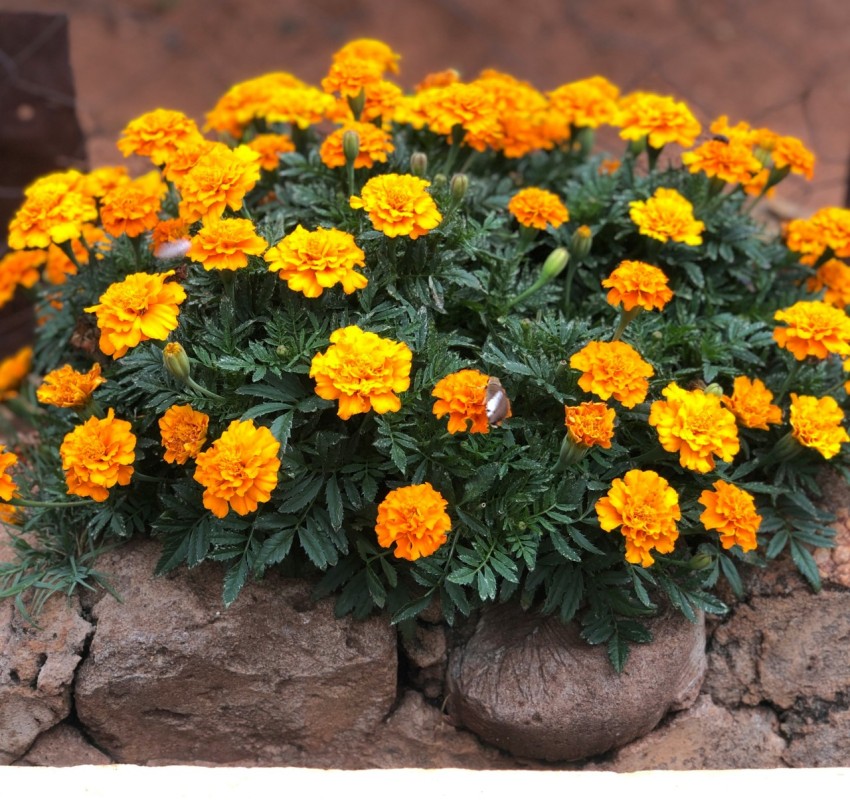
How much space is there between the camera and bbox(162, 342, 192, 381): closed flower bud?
1.53 meters

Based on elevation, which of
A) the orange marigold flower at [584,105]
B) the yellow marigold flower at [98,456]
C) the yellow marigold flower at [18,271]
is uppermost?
the orange marigold flower at [584,105]

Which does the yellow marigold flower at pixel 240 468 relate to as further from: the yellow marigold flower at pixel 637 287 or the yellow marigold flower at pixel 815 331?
the yellow marigold flower at pixel 815 331

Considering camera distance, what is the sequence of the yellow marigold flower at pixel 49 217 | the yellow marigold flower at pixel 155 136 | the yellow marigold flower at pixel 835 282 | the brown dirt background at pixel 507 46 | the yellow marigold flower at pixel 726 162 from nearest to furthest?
the yellow marigold flower at pixel 49 217
the yellow marigold flower at pixel 155 136
the yellow marigold flower at pixel 726 162
the yellow marigold flower at pixel 835 282
the brown dirt background at pixel 507 46

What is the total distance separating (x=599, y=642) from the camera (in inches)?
68.3

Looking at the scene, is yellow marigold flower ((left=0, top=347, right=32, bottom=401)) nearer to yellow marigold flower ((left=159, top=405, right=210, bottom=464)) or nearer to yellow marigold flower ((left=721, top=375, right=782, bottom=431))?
yellow marigold flower ((left=159, top=405, right=210, bottom=464))

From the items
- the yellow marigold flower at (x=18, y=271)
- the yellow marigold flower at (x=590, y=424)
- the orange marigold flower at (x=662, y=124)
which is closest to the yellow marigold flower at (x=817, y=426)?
the yellow marigold flower at (x=590, y=424)

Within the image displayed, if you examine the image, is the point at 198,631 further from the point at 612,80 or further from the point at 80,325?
the point at 612,80

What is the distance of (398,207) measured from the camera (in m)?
1.67

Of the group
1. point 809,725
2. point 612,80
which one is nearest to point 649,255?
point 809,725

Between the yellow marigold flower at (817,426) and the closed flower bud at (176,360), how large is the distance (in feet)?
3.68

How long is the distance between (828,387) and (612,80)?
321cm

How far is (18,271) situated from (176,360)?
91cm

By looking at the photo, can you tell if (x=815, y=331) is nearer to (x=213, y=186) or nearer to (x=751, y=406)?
(x=751, y=406)

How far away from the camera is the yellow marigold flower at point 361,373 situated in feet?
4.80
